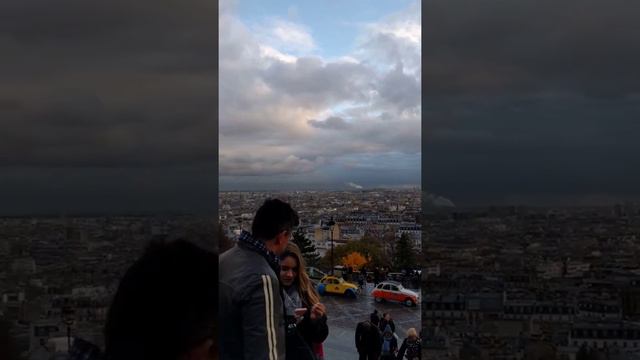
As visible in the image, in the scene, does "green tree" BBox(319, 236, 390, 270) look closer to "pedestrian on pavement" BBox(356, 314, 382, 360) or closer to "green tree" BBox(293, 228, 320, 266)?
"green tree" BBox(293, 228, 320, 266)

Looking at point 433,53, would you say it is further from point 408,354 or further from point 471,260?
point 408,354

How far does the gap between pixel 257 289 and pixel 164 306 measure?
0.58 m

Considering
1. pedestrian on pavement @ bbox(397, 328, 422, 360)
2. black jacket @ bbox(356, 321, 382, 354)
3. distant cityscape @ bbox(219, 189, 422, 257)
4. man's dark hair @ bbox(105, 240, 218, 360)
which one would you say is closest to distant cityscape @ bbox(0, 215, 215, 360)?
man's dark hair @ bbox(105, 240, 218, 360)

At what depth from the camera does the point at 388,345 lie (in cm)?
208

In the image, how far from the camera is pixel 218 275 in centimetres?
203

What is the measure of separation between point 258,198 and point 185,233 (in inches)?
15.2

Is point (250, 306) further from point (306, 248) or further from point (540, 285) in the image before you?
point (540, 285)

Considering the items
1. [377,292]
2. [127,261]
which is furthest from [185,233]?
[377,292]

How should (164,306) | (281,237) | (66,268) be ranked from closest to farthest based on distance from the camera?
(281,237) → (164,306) → (66,268)

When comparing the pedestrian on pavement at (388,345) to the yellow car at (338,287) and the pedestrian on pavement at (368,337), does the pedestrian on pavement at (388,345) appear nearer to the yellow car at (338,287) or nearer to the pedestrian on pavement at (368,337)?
the pedestrian on pavement at (368,337)

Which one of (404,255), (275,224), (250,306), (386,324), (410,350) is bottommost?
(410,350)

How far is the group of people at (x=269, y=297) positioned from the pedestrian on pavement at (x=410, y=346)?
31cm

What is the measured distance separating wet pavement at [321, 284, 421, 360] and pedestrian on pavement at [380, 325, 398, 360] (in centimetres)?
3

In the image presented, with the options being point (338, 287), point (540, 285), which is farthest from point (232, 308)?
point (540, 285)
